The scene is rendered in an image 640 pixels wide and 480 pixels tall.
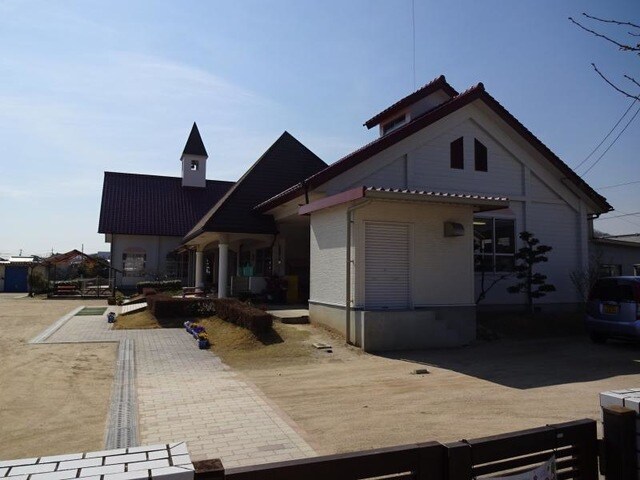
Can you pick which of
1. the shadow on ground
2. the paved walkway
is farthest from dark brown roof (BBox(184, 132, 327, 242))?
the shadow on ground

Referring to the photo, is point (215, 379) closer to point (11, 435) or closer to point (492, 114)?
point (11, 435)

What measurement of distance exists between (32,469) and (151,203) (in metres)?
36.5

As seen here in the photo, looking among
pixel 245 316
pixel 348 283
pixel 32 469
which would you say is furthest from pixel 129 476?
pixel 245 316

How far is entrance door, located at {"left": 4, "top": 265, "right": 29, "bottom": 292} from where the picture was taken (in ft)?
130

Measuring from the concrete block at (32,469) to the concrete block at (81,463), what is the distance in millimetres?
37

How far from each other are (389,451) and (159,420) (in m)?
4.54

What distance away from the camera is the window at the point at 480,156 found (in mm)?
16719

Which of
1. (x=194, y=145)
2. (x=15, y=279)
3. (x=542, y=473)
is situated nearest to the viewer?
(x=542, y=473)

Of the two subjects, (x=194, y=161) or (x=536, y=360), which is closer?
(x=536, y=360)

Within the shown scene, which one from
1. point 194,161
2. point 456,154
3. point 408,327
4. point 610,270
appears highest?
point 194,161

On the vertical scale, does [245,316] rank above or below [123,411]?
above

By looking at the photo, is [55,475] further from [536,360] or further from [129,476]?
[536,360]

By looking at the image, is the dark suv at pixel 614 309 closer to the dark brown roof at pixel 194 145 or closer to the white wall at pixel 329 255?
the white wall at pixel 329 255

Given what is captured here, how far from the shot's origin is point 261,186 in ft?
67.4
